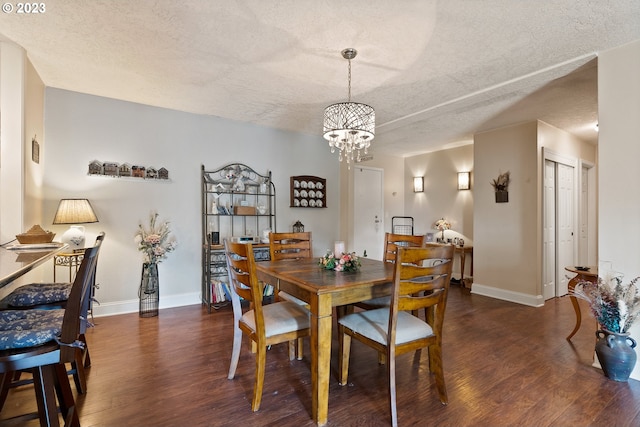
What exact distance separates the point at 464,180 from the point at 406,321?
4147 millimetres

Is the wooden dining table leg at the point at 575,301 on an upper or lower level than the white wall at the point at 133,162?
lower

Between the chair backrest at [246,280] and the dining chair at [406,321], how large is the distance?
0.59 m

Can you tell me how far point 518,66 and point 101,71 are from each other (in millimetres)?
3751

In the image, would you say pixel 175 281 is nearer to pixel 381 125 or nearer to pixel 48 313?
pixel 48 313

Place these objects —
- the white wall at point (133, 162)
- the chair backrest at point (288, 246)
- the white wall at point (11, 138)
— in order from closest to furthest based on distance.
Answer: the white wall at point (11, 138) < the chair backrest at point (288, 246) < the white wall at point (133, 162)

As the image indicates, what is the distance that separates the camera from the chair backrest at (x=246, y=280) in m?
1.81

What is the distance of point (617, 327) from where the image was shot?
217 centimetres

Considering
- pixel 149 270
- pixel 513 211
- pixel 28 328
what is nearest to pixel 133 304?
pixel 149 270

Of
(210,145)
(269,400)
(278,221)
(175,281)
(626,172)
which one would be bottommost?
(269,400)

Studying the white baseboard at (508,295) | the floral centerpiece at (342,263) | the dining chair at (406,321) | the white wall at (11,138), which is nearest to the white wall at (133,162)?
the white wall at (11,138)

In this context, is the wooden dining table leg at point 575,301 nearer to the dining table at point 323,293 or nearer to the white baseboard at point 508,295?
the white baseboard at point 508,295

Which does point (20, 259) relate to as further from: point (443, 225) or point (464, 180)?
point (464, 180)

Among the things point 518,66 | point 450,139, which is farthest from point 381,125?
point 518,66

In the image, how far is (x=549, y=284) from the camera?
4.19 metres
